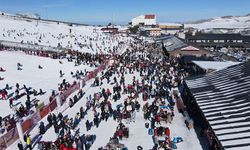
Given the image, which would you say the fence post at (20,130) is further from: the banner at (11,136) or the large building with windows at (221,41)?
the large building with windows at (221,41)

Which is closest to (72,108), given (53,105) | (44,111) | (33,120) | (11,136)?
(53,105)

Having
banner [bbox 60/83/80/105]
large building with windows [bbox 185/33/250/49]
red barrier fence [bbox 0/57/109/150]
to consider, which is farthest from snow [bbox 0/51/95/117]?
large building with windows [bbox 185/33/250/49]

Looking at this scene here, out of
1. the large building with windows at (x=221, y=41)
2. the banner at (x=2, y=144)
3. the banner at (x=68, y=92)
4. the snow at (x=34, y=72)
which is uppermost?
the large building with windows at (x=221, y=41)

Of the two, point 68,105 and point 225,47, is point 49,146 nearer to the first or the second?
point 68,105

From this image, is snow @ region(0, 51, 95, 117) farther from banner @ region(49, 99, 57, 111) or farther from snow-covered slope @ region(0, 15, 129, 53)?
snow-covered slope @ region(0, 15, 129, 53)

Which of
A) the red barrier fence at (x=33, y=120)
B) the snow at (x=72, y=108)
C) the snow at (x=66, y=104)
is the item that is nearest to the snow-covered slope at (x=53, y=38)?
the snow at (x=66, y=104)

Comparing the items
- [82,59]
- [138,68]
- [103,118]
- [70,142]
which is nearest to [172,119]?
[103,118]

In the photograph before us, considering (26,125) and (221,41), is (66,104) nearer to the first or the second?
(26,125)

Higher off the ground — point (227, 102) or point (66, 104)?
point (227, 102)
